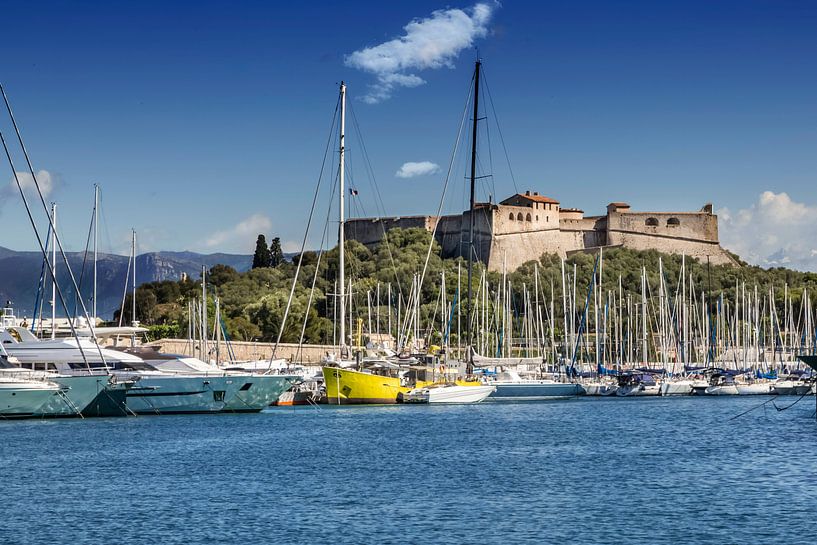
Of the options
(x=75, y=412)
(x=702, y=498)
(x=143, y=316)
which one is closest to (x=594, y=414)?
(x=75, y=412)

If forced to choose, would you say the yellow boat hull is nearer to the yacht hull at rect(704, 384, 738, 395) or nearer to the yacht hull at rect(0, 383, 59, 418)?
the yacht hull at rect(0, 383, 59, 418)

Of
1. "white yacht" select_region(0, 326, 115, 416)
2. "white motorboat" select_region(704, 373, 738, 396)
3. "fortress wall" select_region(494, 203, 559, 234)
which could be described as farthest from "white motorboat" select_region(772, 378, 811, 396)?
"fortress wall" select_region(494, 203, 559, 234)

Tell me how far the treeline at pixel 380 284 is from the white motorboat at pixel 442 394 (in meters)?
23.8

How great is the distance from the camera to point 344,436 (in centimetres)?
3356

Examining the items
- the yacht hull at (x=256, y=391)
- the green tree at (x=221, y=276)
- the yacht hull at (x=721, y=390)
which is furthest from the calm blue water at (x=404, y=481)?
the green tree at (x=221, y=276)

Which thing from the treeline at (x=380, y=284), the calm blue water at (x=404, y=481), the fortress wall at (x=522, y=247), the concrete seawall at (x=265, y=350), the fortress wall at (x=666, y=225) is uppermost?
the fortress wall at (x=666, y=225)

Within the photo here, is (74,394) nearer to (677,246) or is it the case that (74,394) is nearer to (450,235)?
(450,235)

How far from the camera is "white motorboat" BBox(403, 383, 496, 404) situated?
44.4 meters

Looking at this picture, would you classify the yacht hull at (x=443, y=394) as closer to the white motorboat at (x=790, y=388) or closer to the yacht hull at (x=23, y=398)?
the yacht hull at (x=23, y=398)

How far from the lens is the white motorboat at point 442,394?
44.4 metres

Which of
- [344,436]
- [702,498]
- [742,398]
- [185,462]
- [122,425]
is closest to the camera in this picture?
[702,498]

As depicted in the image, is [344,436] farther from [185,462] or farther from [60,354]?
[60,354]

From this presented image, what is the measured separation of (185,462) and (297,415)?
46.2 feet

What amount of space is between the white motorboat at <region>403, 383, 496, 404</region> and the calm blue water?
4848mm
